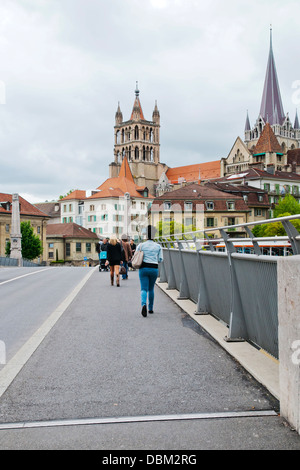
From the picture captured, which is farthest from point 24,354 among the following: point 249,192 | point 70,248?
point 70,248

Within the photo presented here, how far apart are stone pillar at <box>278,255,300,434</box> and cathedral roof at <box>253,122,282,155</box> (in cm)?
14412

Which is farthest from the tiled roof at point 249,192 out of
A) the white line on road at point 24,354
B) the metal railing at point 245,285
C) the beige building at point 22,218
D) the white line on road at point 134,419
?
the white line on road at point 134,419

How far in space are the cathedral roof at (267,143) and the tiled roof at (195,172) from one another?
16425 mm

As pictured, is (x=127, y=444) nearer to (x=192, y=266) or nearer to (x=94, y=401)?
(x=94, y=401)

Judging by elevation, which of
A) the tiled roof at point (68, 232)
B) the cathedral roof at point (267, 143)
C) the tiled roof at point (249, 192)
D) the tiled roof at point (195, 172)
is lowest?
the tiled roof at point (68, 232)

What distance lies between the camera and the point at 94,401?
491cm

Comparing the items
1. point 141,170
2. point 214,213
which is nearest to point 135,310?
point 214,213

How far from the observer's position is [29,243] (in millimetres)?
89812

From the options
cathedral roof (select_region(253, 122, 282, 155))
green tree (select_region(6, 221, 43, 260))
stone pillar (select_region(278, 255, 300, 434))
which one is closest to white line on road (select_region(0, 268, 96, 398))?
stone pillar (select_region(278, 255, 300, 434))

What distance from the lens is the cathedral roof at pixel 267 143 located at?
14538 centimetres

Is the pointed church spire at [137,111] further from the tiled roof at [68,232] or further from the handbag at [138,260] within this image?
the handbag at [138,260]

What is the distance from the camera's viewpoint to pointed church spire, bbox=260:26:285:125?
505ft

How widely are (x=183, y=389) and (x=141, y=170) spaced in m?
161

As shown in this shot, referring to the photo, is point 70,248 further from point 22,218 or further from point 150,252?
point 150,252
